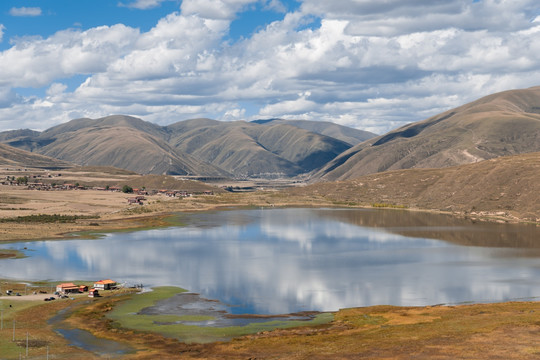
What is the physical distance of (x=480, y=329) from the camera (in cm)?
8012

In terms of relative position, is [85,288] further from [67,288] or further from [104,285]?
[67,288]

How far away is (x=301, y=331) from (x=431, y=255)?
79278mm

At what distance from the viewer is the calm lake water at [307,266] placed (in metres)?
108

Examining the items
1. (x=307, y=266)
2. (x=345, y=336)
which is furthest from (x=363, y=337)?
(x=307, y=266)

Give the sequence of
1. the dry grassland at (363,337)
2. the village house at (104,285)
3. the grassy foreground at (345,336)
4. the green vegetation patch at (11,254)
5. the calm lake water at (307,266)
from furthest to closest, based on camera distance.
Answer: the green vegetation patch at (11,254) < the village house at (104,285) < the calm lake water at (307,266) < the grassy foreground at (345,336) < the dry grassland at (363,337)

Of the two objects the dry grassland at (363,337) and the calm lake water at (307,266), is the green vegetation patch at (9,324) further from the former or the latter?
the calm lake water at (307,266)

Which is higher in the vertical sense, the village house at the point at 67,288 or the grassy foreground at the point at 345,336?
the village house at the point at 67,288

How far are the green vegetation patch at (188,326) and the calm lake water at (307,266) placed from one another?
8201 millimetres

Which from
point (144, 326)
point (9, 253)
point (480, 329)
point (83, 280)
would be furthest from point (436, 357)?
point (9, 253)

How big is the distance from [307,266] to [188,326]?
53.2m

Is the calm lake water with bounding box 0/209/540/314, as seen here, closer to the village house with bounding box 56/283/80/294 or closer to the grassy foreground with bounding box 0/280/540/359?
the grassy foreground with bounding box 0/280/540/359

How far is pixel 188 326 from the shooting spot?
291 ft

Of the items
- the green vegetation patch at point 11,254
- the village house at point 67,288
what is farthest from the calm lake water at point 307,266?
the village house at point 67,288

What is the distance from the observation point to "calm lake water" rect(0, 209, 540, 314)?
10831cm
